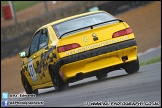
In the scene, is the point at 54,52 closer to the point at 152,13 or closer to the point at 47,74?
the point at 47,74

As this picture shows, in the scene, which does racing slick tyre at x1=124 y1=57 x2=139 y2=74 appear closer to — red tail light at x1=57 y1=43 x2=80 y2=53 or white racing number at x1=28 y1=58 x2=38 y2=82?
red tail light at x1=57 y1=43 x2=80 y2=53

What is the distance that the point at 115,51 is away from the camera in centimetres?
1162

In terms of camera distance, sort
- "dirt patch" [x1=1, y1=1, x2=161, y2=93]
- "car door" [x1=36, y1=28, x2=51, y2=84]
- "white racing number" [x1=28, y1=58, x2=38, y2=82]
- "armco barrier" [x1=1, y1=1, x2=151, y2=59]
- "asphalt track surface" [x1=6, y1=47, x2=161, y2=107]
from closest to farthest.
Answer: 1. "asphalt track surface" [x1=6, y1=47, x2=161, y2=107]
2. "car door" [x1=36, y1=28, x2=51, y2=84]
3. "white racing number" [x1=28, y1=58, x2=38, y2=82]
4. "dirt patch" [x1=1, y1=1, x2=161, y2=93]
5. "armco barrier" [x1=1, y1=1, x2=151, y2=59]

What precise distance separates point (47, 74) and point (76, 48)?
1.07 m

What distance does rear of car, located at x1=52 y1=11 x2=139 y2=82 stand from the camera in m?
11.5

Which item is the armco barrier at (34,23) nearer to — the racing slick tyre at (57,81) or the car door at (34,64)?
the car door at (34,64)

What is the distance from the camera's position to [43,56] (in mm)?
12336

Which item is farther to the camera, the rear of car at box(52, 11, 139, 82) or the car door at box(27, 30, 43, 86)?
the car door at box(27, 30, 43, 86)

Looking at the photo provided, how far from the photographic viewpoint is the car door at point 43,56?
1216cm

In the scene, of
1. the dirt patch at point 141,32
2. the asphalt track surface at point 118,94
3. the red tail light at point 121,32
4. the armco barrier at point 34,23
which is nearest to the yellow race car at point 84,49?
the red tail light at point 121,32

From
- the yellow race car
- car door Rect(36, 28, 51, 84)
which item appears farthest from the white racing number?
the yellow race car

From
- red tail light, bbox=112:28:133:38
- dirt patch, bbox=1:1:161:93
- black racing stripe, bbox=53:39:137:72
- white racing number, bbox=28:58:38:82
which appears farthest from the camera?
dirt patch, bbox=1:1:161:93

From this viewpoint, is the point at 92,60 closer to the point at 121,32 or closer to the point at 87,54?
the point at 87,54

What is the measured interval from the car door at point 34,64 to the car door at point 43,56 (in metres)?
0.18
